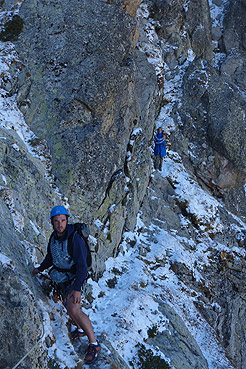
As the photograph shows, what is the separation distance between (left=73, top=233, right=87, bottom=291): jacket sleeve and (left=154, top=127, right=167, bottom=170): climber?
43.0 feet

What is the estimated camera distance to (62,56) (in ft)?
45.2

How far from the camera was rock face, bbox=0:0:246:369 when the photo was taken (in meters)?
7.86

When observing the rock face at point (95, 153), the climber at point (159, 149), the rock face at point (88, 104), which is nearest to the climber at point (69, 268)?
the rock face at point (95, 153)

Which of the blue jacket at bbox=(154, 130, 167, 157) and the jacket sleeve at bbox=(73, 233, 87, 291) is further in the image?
the blue jacket at bbox=(154, 130, 167, 157)

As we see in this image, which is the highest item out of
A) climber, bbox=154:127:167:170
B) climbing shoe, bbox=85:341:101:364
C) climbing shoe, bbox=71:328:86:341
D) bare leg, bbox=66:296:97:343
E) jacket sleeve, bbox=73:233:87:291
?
climber, bbox=154:127:167:170

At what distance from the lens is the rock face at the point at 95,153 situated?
7859mm

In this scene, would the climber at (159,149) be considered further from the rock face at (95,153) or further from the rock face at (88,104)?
the rock face at (88,104)

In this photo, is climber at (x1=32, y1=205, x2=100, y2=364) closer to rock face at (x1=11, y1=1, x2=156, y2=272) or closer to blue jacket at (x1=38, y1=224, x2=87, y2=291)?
blue jacket at (x1=38, y1=224, x2=87, y2=291)

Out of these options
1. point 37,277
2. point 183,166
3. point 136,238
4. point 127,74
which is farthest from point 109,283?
point 183,166

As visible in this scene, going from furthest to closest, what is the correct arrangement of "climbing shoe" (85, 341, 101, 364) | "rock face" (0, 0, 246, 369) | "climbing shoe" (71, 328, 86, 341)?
"rock face" (0, 0, 246, 369) → "climbing shoe" (71, 328, 86, 341) → "climbing shoe" (85, 341, 101, 364)

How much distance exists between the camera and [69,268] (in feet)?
19.3

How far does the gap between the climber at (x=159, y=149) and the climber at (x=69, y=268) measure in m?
12.9

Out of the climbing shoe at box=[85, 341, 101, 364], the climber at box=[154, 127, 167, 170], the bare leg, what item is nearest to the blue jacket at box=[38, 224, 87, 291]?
the bare leg

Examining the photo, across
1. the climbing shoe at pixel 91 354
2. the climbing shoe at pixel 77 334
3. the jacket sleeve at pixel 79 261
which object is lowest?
the climbing shoe at pixel 77 334
